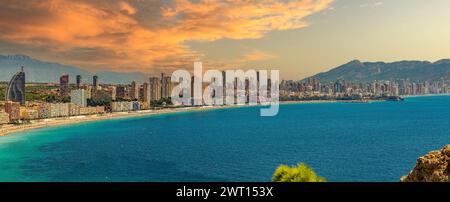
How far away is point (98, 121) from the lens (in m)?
53.4

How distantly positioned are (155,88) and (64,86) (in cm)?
1721

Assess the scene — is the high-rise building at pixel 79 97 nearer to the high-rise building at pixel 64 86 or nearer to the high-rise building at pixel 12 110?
the high-rise building at pixel 64 86

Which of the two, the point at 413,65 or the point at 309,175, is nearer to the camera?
the point at 309,175

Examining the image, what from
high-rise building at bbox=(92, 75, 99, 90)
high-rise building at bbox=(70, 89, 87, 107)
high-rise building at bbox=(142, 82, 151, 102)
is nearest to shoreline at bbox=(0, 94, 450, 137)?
high-rise building at bbox=(70, 89, 87, 107)

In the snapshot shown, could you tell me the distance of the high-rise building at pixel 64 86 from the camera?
6017cm

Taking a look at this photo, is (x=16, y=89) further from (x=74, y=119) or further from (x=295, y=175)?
(x=295, y=175)

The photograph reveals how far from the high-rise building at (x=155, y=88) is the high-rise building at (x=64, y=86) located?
50.3 ft

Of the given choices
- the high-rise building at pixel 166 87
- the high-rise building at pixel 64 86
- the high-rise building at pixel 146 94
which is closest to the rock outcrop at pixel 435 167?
the high-rise building at pixel 64 86

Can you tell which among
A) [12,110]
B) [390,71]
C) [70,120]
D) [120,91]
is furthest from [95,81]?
[390,71]

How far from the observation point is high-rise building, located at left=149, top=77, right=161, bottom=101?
7356 centimetres

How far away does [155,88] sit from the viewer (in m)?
74.1
